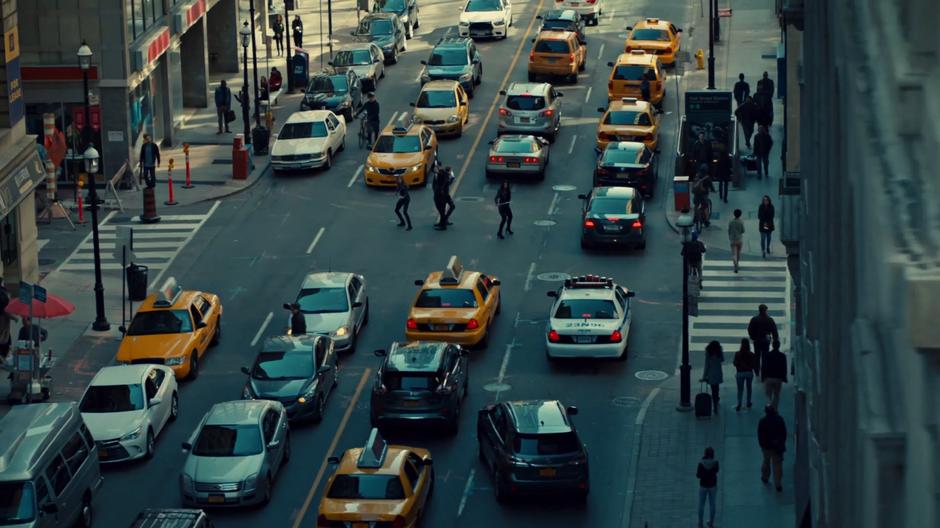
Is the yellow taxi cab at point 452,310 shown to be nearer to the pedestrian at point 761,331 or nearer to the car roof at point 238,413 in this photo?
the pedestrian at point 761,331

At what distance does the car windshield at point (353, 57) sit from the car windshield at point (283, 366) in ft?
104

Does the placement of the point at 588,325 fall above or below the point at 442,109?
below

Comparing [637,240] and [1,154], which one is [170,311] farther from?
[637,240]

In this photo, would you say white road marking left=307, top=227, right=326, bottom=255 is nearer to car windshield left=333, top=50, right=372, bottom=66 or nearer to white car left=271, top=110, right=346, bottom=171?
white car left=271, top=110, right=346, bottom=171

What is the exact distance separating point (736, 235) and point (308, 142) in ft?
52.0

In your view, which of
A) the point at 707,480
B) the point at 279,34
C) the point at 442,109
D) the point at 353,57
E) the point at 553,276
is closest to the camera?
the point at 707,480

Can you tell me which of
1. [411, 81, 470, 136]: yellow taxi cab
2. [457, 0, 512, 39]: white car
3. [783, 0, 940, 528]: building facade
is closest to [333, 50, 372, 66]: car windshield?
[411, 81, 470, 136]: yellow taxi cab

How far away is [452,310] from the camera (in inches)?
1565

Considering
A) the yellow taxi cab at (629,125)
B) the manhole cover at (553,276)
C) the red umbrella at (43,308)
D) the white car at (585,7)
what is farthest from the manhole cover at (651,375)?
the white car at (585,7)

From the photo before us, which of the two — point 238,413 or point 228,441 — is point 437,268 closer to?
point 238,413

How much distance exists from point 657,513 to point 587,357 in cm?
799

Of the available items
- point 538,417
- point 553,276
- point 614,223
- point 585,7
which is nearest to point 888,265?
point 538,417

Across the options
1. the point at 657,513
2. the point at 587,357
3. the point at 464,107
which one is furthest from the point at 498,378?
the point at 464,107

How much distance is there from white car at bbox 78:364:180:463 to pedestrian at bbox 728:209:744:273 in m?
15.8
